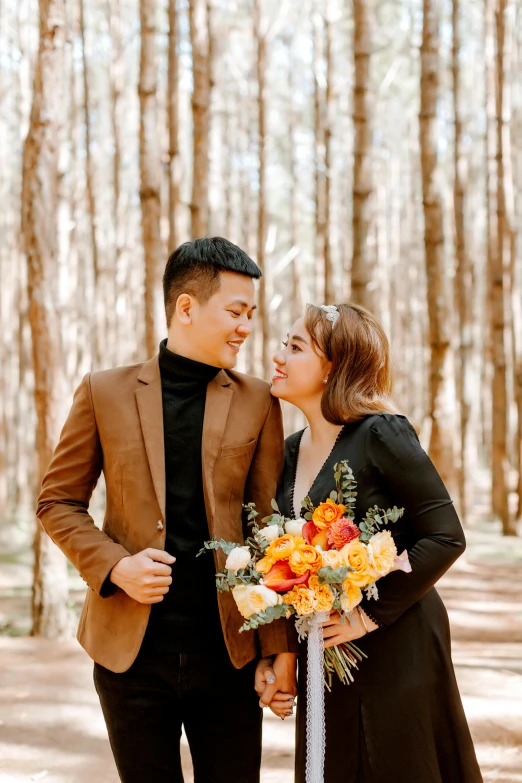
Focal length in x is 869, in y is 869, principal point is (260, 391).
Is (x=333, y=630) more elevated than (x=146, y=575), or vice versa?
(x=146, y=575)

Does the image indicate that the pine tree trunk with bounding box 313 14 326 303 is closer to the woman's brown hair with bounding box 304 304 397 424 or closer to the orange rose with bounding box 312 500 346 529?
the woman's brown hair with bounding box 304 304 397 424

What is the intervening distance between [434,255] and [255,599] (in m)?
8.00

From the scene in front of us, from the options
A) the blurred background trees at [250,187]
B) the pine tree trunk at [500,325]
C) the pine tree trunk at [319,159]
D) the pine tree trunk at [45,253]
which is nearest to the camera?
the pine tree trunk at [45,253]

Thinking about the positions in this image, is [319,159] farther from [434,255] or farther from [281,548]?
[281,548]

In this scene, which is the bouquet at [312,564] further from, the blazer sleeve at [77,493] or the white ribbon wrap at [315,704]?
the blazer sleeve at [77,493]

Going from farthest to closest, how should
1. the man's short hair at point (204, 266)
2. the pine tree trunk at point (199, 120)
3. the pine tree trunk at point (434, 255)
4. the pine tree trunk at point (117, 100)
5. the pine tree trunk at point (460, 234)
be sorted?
the pine tree trunk at point (117, 100)
the pine tree trunk at point (460, 234)
the pine tree trunk at point (199, 120)
the pine tree trunk at point (434, 255)
the man's short hair at point (204, 266)

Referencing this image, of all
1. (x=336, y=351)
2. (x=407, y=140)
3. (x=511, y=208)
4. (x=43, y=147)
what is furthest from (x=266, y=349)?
(x=407, y=140)

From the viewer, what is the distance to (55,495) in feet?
8.61

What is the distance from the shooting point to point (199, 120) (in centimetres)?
1112

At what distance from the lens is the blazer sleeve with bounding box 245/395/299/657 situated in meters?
2.62

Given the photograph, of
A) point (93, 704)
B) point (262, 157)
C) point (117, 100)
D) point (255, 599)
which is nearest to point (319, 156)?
point (262, 157)

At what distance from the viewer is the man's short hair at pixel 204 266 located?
2.71m

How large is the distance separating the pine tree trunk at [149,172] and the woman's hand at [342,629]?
7.32 meters

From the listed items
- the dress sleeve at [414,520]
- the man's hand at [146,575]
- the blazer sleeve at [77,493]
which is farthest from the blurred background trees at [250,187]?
the dress sleeve at [414,520]
